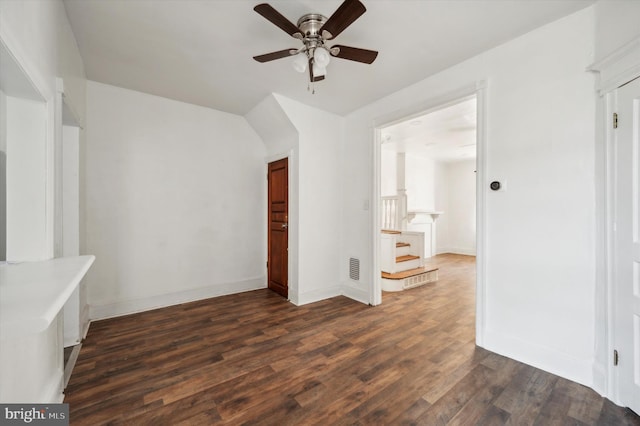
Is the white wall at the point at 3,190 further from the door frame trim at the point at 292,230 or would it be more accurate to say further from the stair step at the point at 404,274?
the stair step at the point at 404,274

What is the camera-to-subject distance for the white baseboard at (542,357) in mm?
1873

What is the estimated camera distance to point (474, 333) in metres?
2.65

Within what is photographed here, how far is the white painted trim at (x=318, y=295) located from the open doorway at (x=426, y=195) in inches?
31.0

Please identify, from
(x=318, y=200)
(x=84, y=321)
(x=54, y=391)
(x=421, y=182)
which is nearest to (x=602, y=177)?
(x=318, y=200)

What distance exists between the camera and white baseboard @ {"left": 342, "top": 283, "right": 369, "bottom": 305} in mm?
3543

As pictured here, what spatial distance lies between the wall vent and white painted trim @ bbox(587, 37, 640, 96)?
9.37 feet

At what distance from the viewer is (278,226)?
397 centimetres

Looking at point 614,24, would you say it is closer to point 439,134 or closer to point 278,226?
point 439,134

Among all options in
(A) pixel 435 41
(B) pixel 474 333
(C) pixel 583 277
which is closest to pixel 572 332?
(C) pixel 583 277

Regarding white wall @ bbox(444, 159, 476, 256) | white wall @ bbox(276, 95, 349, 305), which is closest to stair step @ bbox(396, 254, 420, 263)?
white wall @ bbox(276, 95, 349, 305)

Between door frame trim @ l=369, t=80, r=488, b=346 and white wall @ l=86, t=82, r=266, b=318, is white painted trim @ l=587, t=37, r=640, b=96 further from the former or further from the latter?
white wall @ l=86, t=82, r=266, b=318

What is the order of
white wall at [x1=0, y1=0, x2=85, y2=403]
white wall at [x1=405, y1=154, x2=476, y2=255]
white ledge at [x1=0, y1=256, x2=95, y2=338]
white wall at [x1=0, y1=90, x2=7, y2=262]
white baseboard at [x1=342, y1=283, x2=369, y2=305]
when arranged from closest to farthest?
white ledge at [x1=0, y1=256, x2=95, y2=338]
white wall at [x1=0, y1=0, x2=85, y2=403]
white wall at [x1=0, y1=90, x2=7, y2=262]
white baseboard at [x1=342, y1=283, x2=369, y2=305]
white wall at [x1=405, y1=154, x2=476, y2=255]

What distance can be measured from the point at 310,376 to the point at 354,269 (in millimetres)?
1920

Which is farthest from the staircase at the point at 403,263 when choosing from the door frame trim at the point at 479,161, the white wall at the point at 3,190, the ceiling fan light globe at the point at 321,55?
the white wall at the point at 3,190
